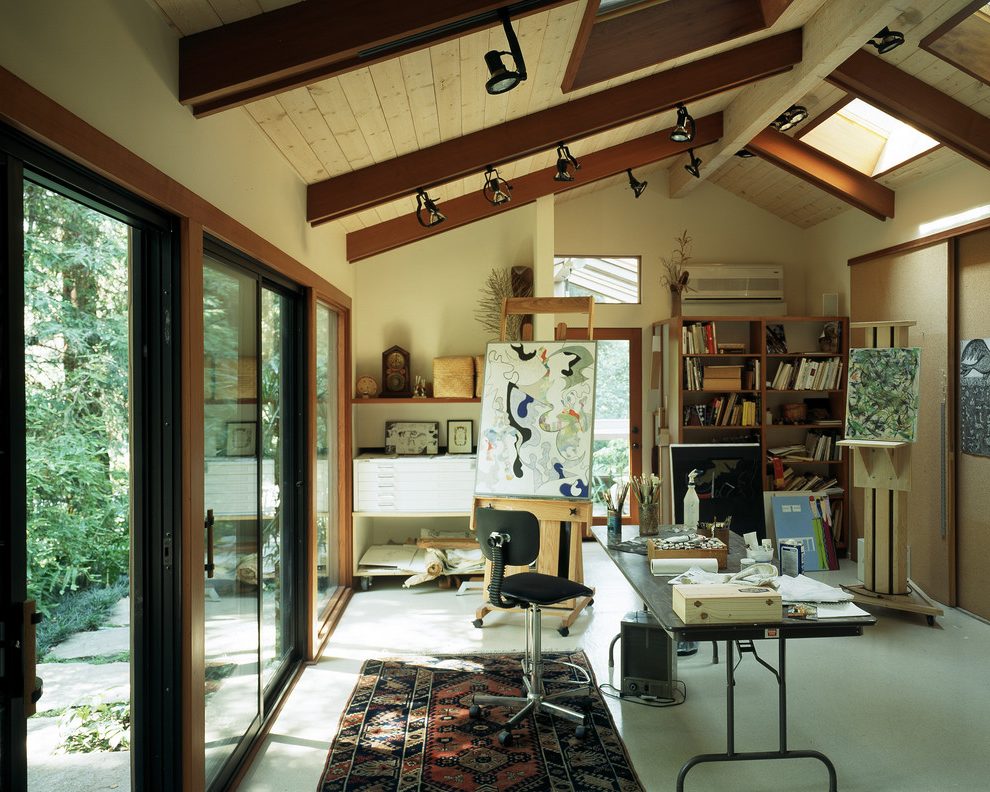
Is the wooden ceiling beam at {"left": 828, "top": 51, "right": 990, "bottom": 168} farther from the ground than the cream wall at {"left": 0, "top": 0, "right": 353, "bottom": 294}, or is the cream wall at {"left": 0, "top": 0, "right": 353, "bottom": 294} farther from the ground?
the wooden ceiling beam at {"left": 828, "top": 51, "right": 990, "bottom": 168}

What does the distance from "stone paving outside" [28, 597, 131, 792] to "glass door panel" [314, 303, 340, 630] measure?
2.47 meters

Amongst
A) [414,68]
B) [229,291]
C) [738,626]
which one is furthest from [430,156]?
[738,626]

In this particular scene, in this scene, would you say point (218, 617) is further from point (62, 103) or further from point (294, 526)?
point (62, 103)

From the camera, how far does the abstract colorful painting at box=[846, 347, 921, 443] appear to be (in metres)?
4.86

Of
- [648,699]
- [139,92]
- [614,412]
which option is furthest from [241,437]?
[614,412]

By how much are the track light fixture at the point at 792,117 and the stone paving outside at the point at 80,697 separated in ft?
16.7

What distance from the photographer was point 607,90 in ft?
14.2

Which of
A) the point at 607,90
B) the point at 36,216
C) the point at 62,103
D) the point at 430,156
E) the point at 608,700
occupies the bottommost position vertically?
the point at 608,700

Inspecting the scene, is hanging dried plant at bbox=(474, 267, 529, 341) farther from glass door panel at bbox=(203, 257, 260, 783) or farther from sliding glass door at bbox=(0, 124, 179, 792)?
sliding glass door at bbox=(0, 124, 179, 792)

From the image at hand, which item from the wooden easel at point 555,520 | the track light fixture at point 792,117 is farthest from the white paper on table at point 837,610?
the track light fixture at point 792,117

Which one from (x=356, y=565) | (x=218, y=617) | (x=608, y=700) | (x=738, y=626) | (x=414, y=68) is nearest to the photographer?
(x=738, y=626)

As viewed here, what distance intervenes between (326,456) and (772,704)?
3.15m

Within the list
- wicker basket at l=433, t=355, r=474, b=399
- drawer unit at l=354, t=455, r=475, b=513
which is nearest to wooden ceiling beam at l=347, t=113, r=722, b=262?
wicker basket at l=433, t=355, r=474, b=399

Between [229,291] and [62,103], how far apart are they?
1384 millimetres
